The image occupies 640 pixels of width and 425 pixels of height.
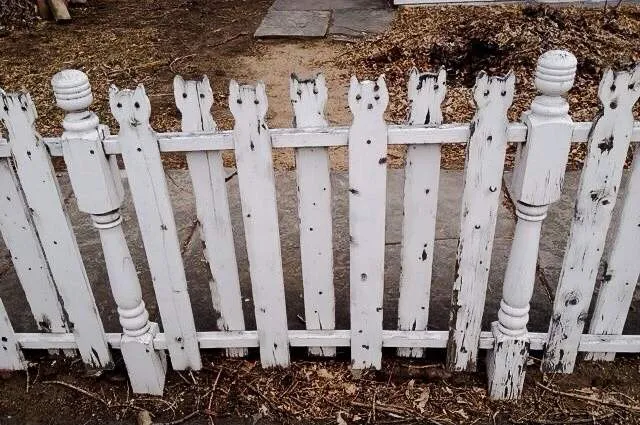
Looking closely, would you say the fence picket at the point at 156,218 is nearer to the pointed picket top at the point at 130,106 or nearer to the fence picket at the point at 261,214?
the pointed picket top at the point at 130,106

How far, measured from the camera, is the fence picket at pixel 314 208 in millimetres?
2016

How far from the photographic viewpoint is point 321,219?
2.32 m

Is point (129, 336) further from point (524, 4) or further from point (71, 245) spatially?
point (524, 4)

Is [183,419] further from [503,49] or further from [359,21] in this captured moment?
[359,21]

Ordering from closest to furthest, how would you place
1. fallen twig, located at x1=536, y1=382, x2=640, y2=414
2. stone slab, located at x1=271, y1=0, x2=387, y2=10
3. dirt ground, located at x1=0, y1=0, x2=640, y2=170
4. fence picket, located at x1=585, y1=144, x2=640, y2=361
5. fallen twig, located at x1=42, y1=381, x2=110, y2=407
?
fence picket, located at x1=585, y1=144, x2=640, y2=361 < fallen twig, located at x1=536, y1=382, x2=640, y2=414 < fallen twig, located at x1=42, y1=381, x2=110, y2=407 < dirt ground, located at x1=0, y1=0, x2=640, y2=170 < stone slab, located at x1=271, y1=0, x2=387, y2=10

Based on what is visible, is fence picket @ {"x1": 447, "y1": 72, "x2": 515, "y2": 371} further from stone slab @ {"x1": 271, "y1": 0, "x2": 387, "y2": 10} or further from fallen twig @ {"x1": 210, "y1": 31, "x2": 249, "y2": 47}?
stone slab @ {"x1": 271, "y1": 0, "x2": 387, "y2": 10}

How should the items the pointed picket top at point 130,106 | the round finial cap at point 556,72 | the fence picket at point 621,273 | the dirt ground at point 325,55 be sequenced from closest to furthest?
the round finial cap at point 556,72, the pointed picket top at point 130,106, the fence picket at point 621,273, the dirt ground at point 325,55

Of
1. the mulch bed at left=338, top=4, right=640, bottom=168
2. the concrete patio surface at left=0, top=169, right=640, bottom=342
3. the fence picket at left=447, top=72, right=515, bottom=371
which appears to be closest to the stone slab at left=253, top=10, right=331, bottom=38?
the mulch bed at left=338, top=4, right=640, bottom=168

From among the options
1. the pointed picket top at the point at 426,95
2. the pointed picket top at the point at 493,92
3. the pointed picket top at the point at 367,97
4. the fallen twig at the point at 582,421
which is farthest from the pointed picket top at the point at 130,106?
the fallen twig at the point at 582,421

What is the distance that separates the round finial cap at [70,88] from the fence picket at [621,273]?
199 centimetres

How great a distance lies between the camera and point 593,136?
6.77 ft

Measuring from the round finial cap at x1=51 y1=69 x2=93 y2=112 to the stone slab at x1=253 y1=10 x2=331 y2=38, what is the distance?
5.64 m

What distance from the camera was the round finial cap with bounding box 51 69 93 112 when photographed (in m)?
2.00

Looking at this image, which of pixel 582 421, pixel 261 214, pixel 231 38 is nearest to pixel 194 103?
pixel 261 214
